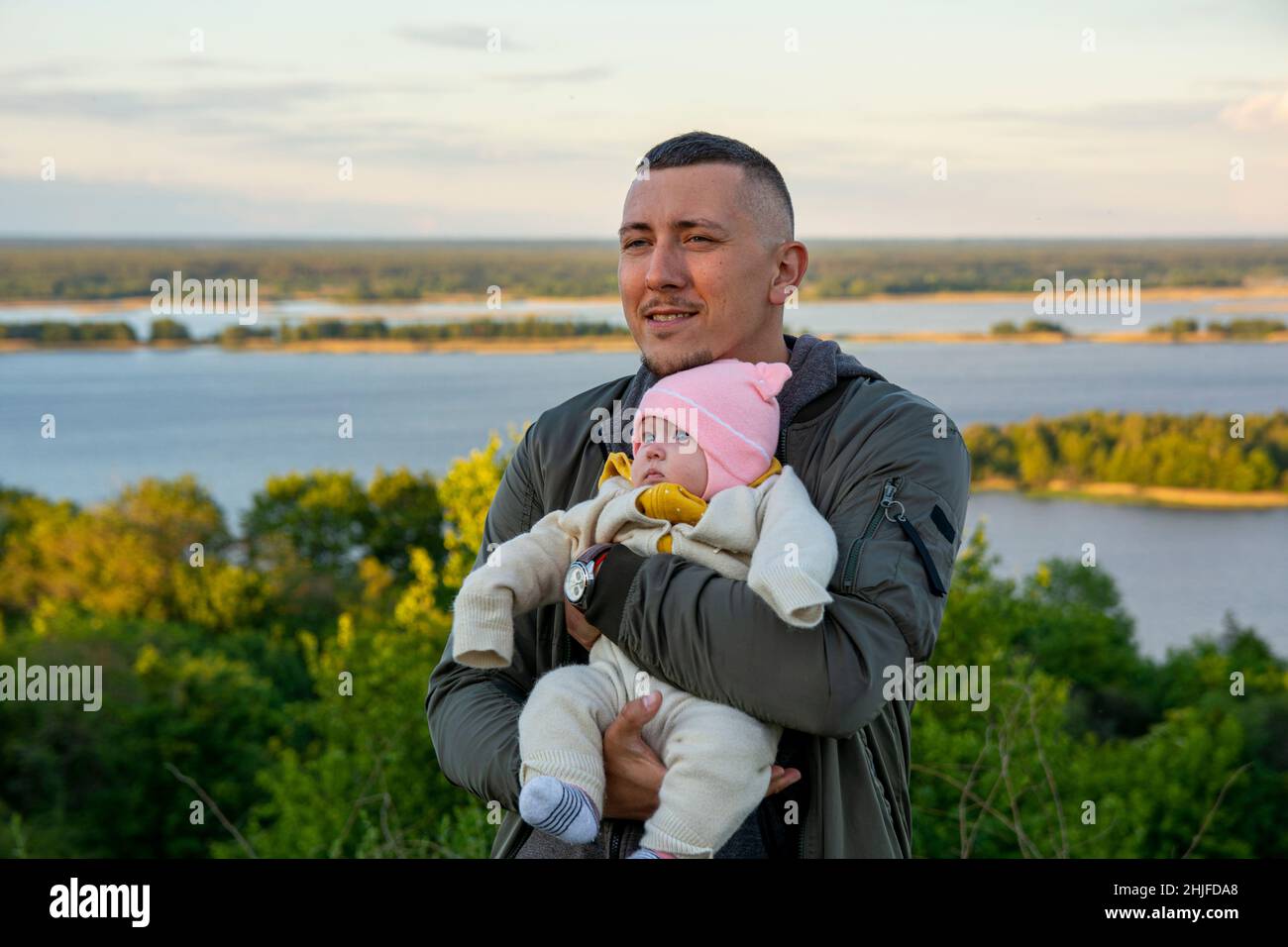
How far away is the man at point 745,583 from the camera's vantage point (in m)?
2.78

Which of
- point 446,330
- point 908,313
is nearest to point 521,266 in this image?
point 446,330

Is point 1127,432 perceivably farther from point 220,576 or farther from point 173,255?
point 173,255

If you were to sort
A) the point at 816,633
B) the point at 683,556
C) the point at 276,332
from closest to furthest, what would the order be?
1. the point at 816,633
2. the point at 683,556
3. the point at 276,332

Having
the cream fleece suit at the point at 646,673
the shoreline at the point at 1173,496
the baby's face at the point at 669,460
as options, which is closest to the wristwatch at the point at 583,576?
the cream fleece suit at the point at 646,673

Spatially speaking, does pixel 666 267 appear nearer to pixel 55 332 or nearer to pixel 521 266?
pixel 521 266

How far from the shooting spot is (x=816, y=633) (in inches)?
108

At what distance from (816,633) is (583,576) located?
1.62ft

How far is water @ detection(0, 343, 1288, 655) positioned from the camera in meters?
34.6

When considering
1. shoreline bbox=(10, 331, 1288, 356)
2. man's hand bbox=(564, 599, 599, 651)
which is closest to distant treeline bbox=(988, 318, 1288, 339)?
shoreline bbox=(10, 331, 1288, 356)

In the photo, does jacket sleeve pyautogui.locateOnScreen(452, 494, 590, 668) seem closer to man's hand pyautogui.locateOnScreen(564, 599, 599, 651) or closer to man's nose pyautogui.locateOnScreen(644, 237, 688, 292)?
man's hand pyautogui.locateOnScreen(564, 599, 599, 651)

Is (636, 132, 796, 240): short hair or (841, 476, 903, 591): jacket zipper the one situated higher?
(636, 132, 796, 240): short hair

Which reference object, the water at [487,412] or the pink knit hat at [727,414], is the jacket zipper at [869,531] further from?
→ the water at [487,412]

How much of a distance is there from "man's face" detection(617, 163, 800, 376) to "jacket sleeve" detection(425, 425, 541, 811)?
0.42 m
